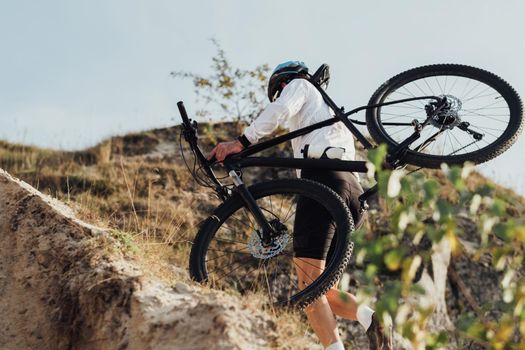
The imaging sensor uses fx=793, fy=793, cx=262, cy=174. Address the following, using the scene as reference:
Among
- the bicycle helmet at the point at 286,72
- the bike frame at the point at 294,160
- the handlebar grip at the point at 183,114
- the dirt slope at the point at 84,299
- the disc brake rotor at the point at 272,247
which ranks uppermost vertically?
the bicycle helmet at the point at 286,72

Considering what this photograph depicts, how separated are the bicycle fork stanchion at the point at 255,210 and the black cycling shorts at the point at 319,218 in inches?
7.5

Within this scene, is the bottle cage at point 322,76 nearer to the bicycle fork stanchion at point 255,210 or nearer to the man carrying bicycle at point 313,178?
the man carrying bicycle at point 313,178

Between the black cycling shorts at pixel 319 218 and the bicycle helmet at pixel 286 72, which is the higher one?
the bicycle helmet at pixel 286 72

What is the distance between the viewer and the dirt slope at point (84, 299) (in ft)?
14.5

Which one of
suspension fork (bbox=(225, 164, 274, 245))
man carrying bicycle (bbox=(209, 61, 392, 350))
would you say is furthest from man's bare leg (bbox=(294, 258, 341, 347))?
suspension fork (bbox=(225, 164, 274, 245))

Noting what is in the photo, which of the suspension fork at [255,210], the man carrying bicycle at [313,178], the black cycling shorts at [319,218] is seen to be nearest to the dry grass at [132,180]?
the suspension fork at [255,210]

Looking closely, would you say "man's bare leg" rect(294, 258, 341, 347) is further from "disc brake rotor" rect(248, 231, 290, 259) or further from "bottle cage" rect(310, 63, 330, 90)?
"bottle cage" rect(310, 63, 330, 90)

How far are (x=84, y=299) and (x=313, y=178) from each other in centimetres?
177

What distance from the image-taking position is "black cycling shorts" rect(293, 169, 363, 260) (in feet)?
17.3

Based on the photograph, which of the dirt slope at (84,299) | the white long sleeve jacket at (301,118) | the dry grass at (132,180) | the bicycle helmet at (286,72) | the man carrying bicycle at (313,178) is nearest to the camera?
the dirt slope at (84,299)

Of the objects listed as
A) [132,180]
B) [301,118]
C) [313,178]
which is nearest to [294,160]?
[313,178]

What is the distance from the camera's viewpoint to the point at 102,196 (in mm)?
12367

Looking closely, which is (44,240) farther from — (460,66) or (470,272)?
(470,272)

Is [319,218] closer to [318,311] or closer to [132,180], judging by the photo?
[318,311]
